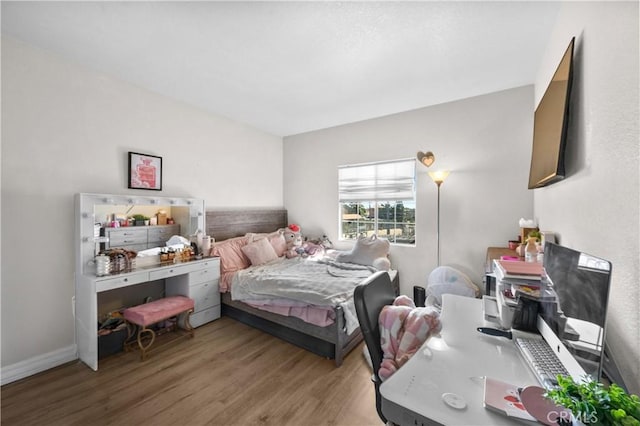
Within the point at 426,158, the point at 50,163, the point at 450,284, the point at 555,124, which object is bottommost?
the point at 450,284

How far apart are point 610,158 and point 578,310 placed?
2.15 feet

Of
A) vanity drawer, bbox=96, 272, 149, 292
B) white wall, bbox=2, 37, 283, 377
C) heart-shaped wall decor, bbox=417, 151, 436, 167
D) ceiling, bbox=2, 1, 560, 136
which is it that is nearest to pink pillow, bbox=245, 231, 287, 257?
white wall, bbox=2, 37, 283, 377

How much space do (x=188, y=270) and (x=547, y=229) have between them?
3.45 m

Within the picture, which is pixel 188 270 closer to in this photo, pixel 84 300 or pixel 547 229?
pixel 84 300

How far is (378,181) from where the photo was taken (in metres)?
3.95

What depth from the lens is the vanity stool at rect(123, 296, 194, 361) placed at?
2.34 metres

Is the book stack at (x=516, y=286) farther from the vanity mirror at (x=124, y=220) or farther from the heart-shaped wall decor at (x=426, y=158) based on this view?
the vanity mirror at (x=124, y=220)

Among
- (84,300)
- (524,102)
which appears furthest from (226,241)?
(524,102)

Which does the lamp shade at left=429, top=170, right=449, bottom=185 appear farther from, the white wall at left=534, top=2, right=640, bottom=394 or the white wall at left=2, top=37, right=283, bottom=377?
the white wall at left=2, top=37, right=283, bottom=377

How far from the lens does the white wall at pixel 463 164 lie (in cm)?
294

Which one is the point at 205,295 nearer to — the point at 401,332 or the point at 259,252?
the point at 259,252

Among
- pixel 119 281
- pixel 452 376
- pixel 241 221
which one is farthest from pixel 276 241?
pixel 452 376

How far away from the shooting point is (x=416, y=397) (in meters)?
0.81

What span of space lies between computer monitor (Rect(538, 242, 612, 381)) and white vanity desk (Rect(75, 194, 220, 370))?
3.03 m
